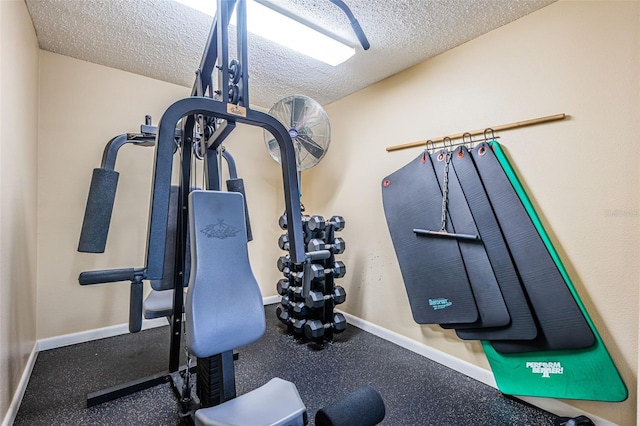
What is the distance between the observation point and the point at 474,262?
6.15 ft

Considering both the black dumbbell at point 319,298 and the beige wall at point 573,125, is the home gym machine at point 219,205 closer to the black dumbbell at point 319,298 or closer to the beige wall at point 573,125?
the black dumbbell at point 319,298

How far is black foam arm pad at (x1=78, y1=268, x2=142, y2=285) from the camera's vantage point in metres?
0.98

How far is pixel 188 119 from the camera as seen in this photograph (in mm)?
1427

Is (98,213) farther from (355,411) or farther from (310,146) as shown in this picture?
(355,411)

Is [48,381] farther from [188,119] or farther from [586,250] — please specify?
[586,250]

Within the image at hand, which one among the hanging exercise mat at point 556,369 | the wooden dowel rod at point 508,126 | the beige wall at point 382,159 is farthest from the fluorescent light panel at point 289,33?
the hanging exercise mat at point 556,369

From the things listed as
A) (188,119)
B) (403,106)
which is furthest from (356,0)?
(188,119)

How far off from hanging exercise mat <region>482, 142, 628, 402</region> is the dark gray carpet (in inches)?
5.6

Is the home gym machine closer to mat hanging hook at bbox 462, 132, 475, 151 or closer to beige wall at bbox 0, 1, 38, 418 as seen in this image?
beige wall at bbox 0, 1, 38, 418

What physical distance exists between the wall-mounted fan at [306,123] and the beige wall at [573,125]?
689 millimetres

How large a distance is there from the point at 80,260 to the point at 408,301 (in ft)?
8.81

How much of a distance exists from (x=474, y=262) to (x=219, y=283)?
1.55 m

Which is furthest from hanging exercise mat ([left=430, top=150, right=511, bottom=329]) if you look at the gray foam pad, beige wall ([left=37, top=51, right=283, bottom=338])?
beige wall ([left=37, top=51, right=283, bottom=338])

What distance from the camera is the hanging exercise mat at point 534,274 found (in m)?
1.52
